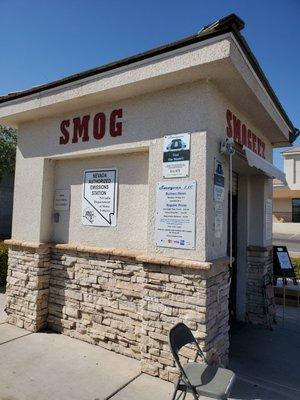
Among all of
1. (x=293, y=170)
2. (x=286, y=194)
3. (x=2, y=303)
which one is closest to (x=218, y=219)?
(x=2, y=303)

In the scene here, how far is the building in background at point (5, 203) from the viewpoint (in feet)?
51.5

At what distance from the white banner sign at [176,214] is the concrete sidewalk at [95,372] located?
66.5 inches

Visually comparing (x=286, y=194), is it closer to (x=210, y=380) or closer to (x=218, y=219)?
(x=218, y=219)

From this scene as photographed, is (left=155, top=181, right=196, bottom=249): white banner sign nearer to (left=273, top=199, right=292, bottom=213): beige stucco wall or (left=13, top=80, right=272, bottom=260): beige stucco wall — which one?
(left=13, top=80, right=272, bottom=260): beige stucco wall

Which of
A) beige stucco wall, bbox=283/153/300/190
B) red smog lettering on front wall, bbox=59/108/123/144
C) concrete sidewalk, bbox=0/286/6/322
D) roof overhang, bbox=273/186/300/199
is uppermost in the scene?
beige stucco wall, bbox=283/153/300/190

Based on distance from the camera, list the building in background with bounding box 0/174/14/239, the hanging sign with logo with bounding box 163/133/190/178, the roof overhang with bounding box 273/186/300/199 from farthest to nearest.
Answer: the roof overhang with bounding box 273/186/300/199 < the building in background with bounding box 0/174/14/239 < the hanging sign with logo with bounding box 163/133/190/178

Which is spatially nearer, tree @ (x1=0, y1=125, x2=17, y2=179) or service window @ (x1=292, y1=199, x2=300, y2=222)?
tree @ (x1=0, y1=125, x2=17, y2=179)

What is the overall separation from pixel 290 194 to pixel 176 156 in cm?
2819

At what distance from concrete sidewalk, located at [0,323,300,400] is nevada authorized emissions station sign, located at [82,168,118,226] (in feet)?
6.19

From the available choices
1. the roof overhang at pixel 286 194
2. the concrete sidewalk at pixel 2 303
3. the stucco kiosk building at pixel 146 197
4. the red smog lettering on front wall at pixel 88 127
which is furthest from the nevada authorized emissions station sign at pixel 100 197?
the roof overhang at pixel 286 194

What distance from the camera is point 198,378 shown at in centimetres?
301

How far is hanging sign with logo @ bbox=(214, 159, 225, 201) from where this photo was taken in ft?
13.9

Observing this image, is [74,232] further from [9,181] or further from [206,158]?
[9,181]

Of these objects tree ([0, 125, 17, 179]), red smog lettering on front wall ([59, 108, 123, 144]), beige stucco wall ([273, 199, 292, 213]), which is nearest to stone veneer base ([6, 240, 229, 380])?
red smog lettering on front wall ([59, 108, 123, 144])
